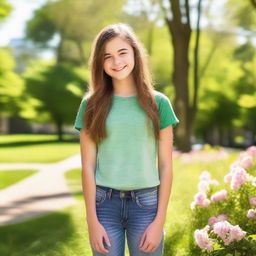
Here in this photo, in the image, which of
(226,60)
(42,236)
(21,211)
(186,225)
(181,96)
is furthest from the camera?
(226,60)

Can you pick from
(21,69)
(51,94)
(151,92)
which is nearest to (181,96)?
(151,92)

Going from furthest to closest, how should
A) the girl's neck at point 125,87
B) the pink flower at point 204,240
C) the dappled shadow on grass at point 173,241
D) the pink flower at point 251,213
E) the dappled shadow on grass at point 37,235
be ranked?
1. the dappled shadow on grass at point 37,235
2. the dappled shadow on grass at point 173,241
3. the pink flower at point 251,213
4. the pink flower at point 204,240
5. the girl's neck at point 125,87

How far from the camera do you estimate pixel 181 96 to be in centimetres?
1576

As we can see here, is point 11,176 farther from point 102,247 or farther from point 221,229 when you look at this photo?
point 102,247

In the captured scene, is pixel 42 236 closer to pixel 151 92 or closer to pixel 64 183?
pixel 151 92

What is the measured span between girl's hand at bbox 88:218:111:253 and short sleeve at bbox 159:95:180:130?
1.97 feet

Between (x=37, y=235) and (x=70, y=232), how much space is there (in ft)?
1.84

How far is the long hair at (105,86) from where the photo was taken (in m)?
2.79

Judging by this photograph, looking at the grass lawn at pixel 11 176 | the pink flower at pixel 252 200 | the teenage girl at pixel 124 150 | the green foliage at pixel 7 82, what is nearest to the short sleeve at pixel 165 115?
the teenage girl at pixel 124 150

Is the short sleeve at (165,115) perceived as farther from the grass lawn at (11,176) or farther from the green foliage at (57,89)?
the green foliage at (57,89)

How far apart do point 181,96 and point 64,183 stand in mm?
4576

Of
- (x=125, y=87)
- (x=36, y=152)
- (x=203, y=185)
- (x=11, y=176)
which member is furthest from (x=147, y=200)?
(x=36, y=152)

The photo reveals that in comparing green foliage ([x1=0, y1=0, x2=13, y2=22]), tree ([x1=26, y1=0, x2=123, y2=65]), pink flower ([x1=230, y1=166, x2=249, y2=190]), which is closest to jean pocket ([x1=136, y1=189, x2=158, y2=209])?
pink flower ([x1=230, y1=166, x2=249, y2=190])

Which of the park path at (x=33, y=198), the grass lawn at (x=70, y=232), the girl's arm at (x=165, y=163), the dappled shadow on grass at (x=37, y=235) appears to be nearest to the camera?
the girl's arm at (x=165, y=163)
